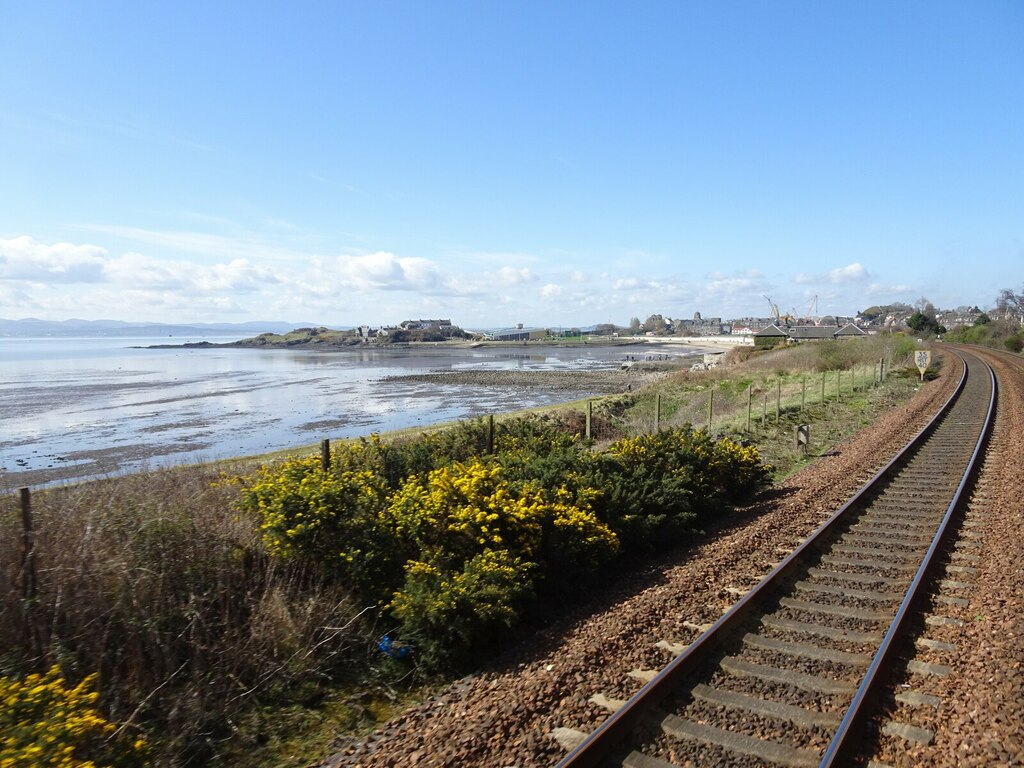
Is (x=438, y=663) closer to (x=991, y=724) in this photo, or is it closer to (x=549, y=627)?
(x=549, y=627)

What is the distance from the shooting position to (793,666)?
6156 mm

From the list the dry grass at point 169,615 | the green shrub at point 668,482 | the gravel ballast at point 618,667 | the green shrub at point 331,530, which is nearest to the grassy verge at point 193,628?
the dry grass at point 169,615

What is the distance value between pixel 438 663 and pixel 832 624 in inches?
153

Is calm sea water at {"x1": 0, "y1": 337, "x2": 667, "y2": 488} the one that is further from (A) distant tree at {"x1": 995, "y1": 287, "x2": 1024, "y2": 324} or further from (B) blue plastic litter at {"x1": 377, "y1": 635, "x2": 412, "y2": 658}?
(A) distant tree at {"x1": 995, "y1": 287, "x2": 1024, "y2": 324}

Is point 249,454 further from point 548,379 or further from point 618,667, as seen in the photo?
point 548,379

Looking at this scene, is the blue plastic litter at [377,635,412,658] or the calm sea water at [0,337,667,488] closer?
the blue plastic litter at [377,635,412,658]

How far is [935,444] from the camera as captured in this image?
1755 centimetres

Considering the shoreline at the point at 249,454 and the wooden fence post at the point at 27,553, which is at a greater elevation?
the wooden fence post at the point at 27,553

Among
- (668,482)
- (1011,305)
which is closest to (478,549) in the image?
(668,482)

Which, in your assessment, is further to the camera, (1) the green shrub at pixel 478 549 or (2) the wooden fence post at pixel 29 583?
(1) the green shrub at pixel 478 549

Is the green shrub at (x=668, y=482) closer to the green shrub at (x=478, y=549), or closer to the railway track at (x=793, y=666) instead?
the green shrub at (x=478, y=549)

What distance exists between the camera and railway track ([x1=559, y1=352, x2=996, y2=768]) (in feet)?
16.4

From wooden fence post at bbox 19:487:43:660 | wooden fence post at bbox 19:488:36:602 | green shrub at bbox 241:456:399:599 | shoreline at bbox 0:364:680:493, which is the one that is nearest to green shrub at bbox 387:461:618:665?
green shrub at bbox 241:456:399:599

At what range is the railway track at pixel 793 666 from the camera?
4.98 metres
